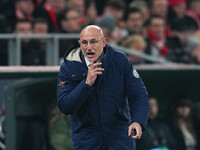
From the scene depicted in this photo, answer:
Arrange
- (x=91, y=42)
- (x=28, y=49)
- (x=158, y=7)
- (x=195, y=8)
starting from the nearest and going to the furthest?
(x=91, y=42)
(x=28, y=49)
(x=158, y=7)
(x=195, y=8)

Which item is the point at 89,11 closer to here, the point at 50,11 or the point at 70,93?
the point at 50,11

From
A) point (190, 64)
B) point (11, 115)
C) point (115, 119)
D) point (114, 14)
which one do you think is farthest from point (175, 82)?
point (115, 119)

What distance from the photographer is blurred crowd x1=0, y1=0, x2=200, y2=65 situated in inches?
381

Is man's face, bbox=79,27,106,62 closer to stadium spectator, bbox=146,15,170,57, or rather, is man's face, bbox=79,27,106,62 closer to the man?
the man

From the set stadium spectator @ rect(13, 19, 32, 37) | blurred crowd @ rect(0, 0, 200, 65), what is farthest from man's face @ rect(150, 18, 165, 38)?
stadium spectator @ rect(13, 19, 32, 37)

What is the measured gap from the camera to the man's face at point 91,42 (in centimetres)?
522

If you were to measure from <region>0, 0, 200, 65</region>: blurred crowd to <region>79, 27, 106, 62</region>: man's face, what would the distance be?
4.25m

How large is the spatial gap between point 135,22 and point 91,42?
569 cm

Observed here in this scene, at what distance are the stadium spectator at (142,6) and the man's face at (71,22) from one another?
160 cm

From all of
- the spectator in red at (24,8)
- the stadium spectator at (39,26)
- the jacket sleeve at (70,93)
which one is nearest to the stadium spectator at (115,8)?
the spectator in red at (24,8)

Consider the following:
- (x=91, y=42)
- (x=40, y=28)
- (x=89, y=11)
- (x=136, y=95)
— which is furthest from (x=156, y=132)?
(x=91, y=42)

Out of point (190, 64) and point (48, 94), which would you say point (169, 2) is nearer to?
point (190, 64)

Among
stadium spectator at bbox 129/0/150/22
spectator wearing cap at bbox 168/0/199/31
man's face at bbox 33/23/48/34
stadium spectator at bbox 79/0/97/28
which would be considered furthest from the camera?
spectator wearing cap at bbox 168/0/199/31

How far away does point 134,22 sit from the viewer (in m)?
10.9
